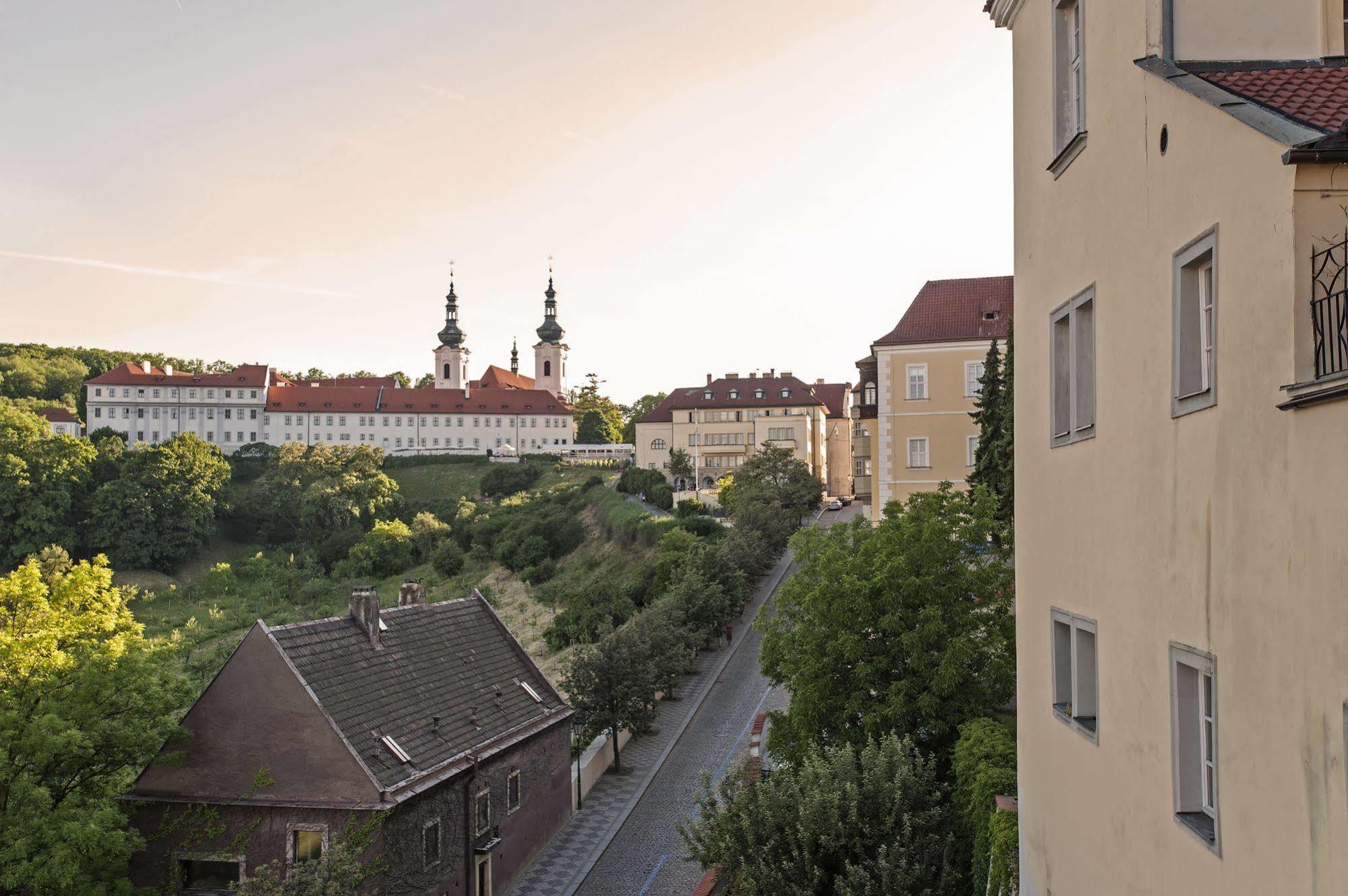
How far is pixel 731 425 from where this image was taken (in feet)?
322

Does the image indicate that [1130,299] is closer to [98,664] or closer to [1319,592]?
[1319,592]

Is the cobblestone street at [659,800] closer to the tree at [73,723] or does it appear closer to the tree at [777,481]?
the tree at [73,723]

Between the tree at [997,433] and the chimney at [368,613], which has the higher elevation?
the tree at [997,433]

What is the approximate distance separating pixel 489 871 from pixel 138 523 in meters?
83.6

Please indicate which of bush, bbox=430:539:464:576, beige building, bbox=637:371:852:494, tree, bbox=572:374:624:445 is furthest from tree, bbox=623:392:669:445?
bush, bbox=430:539:464:576

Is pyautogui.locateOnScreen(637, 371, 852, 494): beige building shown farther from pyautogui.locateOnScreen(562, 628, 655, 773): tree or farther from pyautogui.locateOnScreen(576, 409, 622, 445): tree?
pyautogui.locateOnScreen(562, 628, 655, 773): tree

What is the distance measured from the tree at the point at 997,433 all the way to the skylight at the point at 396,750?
15759 millimetres

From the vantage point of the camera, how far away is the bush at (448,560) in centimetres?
8331

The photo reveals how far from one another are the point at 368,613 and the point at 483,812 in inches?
188

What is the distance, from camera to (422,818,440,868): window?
21.1 meters

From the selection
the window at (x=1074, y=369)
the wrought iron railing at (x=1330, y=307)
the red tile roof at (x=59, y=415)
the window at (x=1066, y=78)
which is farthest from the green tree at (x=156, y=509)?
the wrought iron railing at (x=1330, y=307)

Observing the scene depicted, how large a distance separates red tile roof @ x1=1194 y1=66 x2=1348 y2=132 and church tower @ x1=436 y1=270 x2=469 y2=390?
479 ft

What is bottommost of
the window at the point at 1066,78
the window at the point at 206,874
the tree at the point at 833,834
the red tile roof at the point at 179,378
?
the window at the point at 206,874

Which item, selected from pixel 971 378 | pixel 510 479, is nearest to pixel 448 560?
pixel 510 479
